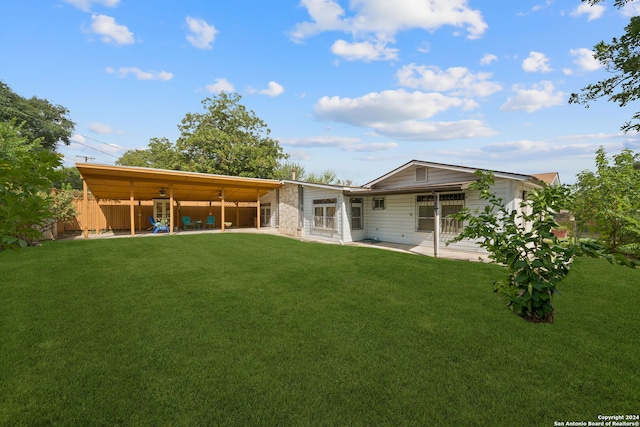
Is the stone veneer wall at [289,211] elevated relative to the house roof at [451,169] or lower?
lower

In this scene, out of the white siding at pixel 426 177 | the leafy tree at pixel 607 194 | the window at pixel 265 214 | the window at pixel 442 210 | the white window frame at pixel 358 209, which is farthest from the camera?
the window at pixel 265 214

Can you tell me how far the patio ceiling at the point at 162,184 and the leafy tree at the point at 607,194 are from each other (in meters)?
14.3

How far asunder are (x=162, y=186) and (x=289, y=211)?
23.7 ft

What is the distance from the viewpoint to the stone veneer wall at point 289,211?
16562 mm

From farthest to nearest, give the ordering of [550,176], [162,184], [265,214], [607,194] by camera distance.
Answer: [265,214]
[550,176]
[162,184]
[607,194]

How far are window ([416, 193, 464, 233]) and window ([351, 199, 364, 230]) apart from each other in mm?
2942

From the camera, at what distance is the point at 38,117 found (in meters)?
27.1

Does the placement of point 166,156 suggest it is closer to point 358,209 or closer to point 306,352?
point 358,209

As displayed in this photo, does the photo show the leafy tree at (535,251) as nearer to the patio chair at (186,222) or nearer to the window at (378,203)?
the window at (378,203)

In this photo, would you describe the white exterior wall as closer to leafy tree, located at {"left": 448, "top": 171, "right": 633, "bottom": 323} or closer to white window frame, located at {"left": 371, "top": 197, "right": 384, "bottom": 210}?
white window frame, located at {"left": 371, "top": 197, "right": 384, "bottom": 210}

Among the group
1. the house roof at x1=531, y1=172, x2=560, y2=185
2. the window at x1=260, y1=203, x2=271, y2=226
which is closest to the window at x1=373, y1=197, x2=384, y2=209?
the window at x1=260, y1=203, x2=271, y2=226

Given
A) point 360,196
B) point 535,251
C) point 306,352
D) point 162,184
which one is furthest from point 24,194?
point 162,184

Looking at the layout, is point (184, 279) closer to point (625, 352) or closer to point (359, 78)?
point (625, 352)

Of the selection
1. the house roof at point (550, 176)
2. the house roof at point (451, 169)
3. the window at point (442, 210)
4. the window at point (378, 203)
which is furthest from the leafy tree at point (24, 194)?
the house roof at point (550, 176)
